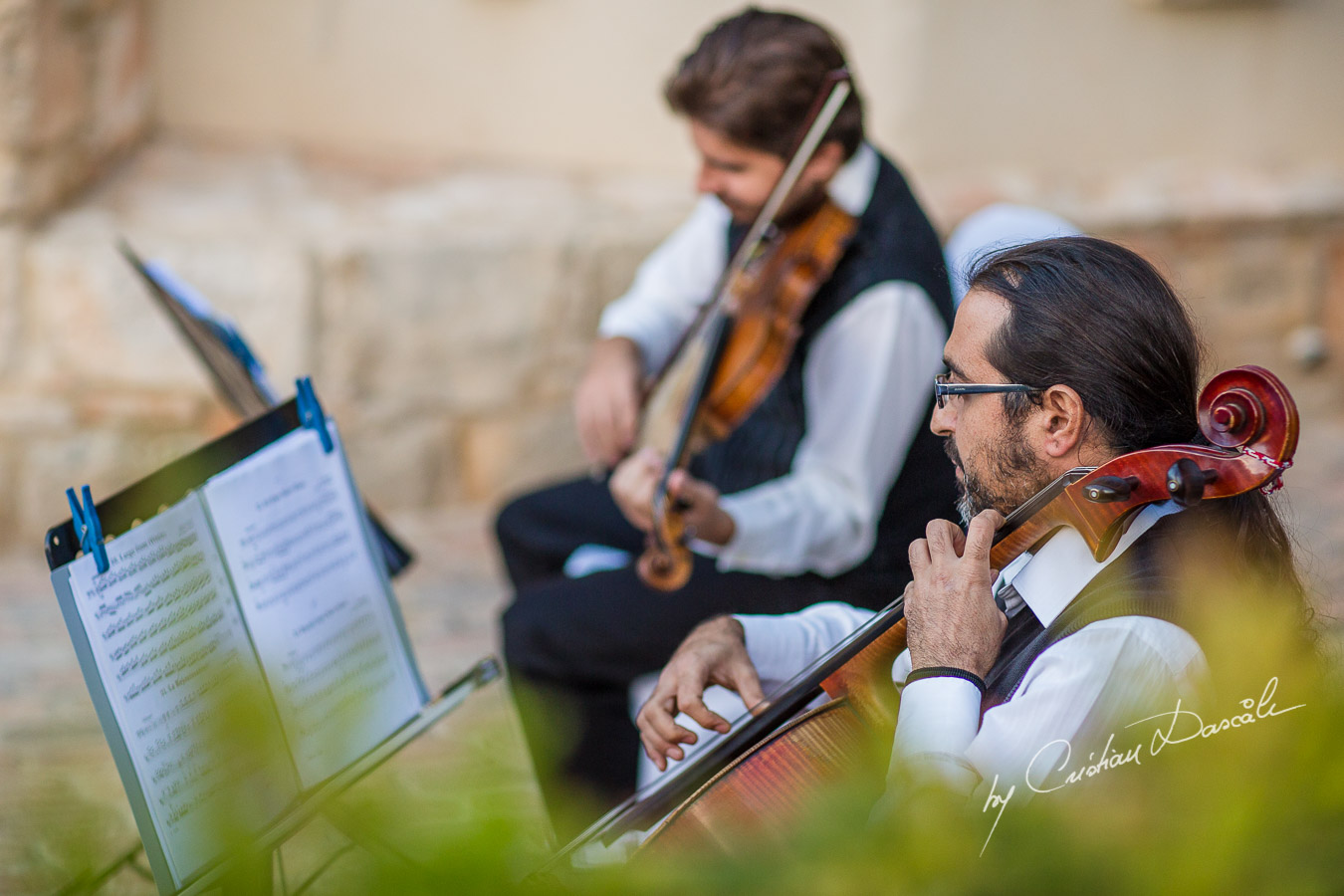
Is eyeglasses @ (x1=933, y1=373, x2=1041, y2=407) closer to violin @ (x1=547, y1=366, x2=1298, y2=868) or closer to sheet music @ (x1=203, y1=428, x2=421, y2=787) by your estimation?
violin @ (x1=547, y1=366, x2=1298, y2=868)

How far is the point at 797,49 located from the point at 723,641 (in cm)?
106

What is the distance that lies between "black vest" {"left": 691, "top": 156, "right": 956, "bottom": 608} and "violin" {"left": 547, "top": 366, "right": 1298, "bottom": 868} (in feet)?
1.02

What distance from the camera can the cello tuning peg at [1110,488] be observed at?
1.12m

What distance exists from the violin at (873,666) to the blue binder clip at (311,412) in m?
0.61

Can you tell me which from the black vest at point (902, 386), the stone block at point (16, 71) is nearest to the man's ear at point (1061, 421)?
the black vest at point (902, 386)

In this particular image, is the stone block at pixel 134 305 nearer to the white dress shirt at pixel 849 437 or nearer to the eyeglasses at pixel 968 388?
the white dress shirt at pixel 849 437

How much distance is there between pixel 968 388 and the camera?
129 cm

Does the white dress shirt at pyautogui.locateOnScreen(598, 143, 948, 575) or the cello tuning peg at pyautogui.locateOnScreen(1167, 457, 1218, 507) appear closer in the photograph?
the cello tuning peg at pyautogui.locateOnScreen(1167, 457, 1218, 507)

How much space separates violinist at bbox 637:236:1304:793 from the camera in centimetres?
111

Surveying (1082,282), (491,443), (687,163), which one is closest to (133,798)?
(1082,282)

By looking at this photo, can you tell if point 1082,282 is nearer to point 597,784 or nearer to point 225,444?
point 225,444

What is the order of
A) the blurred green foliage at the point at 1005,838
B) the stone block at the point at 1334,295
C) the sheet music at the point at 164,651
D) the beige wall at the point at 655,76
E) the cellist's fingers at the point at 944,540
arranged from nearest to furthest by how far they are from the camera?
the blurred green foliage at the point at 1005,838 → the cellist's fingers at the point at 944,540 → the sheet music at the point at 164,651 → the beige wall at the point at 655,76 → the stone block at the point at 1334,295

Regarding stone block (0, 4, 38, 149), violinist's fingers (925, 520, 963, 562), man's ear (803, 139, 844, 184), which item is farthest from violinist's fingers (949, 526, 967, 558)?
stone block (0, 4, 38, 149)

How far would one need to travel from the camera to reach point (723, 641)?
5.07 feet
